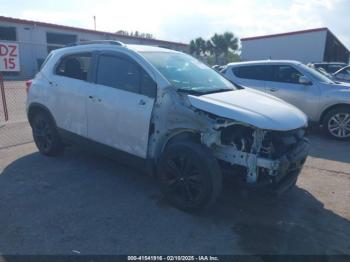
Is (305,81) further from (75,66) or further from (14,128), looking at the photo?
(14,128)

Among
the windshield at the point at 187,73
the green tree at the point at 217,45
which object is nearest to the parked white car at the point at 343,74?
the windshield at the point at 187,73

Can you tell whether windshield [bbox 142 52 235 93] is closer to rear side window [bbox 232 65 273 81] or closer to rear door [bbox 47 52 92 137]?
rear door [bbox 47 52 92 137]

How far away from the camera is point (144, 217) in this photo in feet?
12.2

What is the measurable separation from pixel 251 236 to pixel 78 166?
3.12m

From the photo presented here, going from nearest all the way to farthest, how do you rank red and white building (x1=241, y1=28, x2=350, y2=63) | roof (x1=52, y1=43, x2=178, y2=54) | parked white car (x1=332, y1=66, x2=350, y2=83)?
roof (x1=52, y1=43, x2=178, y2=54) → parked white car (x1=332, y1=66, x2=350, y2=83) → red and white building (x1=241, y1=28, x2=350, y2=63)

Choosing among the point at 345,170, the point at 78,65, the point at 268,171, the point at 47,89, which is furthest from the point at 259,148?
the point at 47,89

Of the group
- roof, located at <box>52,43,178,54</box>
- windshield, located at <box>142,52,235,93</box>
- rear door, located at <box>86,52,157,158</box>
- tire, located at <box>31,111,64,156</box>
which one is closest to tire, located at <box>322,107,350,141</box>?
windshield, located at <box>142,52,235,93</box>

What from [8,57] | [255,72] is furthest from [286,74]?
[8,57]

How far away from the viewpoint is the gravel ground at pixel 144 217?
10.4 feet

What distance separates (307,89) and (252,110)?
4.68 meters

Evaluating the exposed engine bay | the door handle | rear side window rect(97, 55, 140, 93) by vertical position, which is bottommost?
the exposed engine bay

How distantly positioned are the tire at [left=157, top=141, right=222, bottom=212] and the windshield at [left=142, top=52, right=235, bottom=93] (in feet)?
2.57

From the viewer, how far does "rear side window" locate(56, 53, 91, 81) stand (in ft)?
16.1

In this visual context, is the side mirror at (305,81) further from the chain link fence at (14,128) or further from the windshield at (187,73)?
the chain link fence at (14,128)
